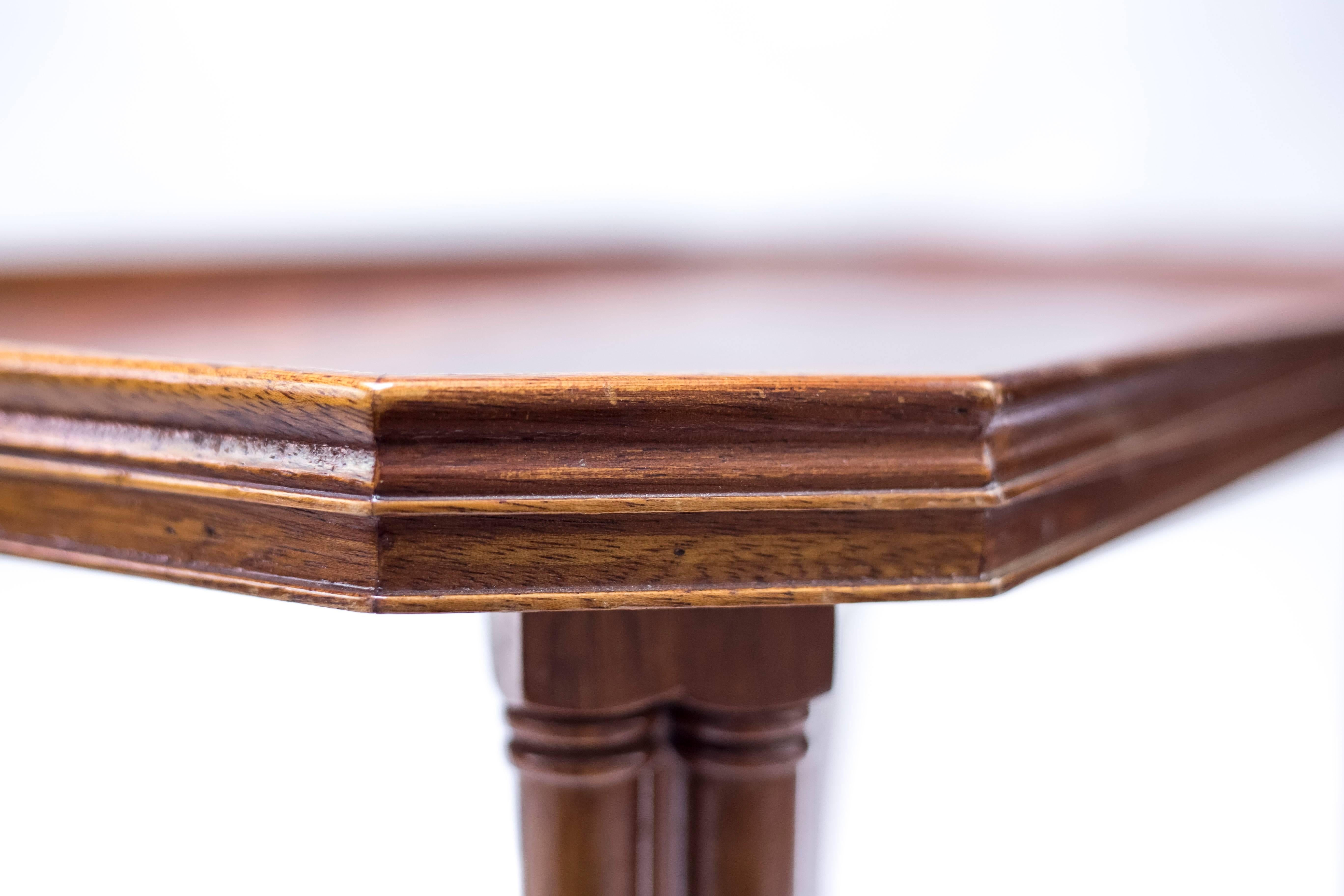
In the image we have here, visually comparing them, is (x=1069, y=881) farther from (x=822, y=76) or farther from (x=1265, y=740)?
(x=822, y=76)

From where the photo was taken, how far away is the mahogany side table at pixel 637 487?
0.90ft

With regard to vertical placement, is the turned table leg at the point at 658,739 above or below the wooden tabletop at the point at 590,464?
below

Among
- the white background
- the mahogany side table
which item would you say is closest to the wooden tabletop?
the mahogany side table

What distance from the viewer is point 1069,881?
745 millimetres

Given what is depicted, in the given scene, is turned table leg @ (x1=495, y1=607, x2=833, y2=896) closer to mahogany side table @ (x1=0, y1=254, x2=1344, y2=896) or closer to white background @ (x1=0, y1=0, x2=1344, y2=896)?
mahogany side table @ (x1=0, y1=254, x2=1344, y2=896)

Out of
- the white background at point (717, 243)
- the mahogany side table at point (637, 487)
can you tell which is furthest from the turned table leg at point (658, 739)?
the white background at point (717, 243)

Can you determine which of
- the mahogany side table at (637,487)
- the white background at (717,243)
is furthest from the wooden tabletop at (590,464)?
the white background at (717,243)

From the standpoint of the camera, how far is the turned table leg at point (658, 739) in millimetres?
344

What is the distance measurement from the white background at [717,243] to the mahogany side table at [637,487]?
0.31 feet

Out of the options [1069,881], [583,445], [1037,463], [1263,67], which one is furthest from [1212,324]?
[1263,67]

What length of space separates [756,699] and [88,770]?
1.82ft

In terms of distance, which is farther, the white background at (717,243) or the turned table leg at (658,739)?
the white background at (717,243)

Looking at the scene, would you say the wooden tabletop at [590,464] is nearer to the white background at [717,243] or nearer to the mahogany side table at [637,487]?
the mahogany side table at [637,487]

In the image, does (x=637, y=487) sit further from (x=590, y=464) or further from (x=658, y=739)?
(x=658, y=739)
